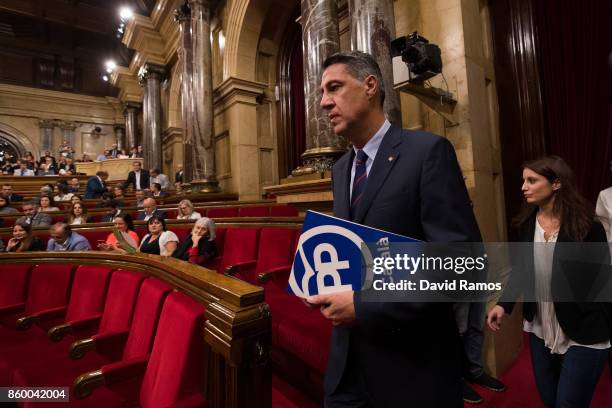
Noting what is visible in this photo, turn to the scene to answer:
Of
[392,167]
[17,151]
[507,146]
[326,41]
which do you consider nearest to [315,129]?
[326,41]

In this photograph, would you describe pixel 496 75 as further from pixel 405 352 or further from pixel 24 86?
pixel 24 86

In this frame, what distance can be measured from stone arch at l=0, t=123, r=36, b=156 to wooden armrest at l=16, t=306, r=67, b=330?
675 inches

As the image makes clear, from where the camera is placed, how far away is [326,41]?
3822 millimetres

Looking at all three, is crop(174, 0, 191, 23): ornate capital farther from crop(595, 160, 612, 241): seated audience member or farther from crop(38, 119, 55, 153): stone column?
crop(38, 119, 55, 153): stone column

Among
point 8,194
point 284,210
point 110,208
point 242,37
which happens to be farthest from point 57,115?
point 284,210

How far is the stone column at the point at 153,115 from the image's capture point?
1017cm

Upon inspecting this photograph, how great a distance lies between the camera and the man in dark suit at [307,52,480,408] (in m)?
0.76

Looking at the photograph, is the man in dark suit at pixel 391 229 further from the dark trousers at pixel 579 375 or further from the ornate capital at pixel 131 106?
the ornate capital at pixel 131 106

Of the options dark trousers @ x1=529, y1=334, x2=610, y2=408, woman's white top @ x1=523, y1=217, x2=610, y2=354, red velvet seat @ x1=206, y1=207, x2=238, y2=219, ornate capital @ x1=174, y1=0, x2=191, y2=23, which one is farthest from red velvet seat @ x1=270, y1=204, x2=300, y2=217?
ornate capital @ x1=174, y1=0, x2=191, y2=23

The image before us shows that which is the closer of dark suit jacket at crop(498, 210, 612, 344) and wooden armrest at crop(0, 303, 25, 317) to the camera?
dark suit jacket at crop(498, 210, 612, 344)

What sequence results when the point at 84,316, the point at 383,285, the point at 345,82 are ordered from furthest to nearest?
the point at 84,316 → the point at 345,82 → the point at 383,285

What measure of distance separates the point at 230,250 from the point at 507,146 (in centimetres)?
280

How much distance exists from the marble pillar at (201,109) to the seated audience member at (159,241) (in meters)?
3.18

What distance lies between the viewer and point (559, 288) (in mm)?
1242
